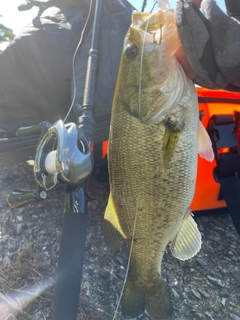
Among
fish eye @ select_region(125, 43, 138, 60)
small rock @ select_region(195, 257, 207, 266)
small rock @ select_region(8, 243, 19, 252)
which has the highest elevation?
fish eye @ select_region(125, 43, 138, 60)

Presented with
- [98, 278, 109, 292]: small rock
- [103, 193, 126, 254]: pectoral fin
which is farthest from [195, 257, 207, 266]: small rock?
[103, 193, 126, 254]: pectoral fin

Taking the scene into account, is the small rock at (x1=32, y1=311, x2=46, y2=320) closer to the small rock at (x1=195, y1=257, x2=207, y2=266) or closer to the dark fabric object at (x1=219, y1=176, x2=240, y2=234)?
the small rock at (x1=195, y1=257, x2=207, y2=266)

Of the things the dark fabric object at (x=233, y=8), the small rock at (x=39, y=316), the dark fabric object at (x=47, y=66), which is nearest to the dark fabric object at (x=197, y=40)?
the dark fabric object at (x=233, y=8)

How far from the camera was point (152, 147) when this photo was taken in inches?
55.7

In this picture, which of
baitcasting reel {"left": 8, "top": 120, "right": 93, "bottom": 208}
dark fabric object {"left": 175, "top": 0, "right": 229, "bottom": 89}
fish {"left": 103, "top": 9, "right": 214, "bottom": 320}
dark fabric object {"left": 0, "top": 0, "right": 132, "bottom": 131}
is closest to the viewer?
dark fabric object {"left": 175, "top": 0, "right": 229, "bottom": 89}

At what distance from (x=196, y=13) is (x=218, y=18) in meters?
0.09

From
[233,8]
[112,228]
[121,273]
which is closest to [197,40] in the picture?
[233,8]

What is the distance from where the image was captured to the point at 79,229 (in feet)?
5.61

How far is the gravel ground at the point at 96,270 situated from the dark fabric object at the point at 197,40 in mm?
1227

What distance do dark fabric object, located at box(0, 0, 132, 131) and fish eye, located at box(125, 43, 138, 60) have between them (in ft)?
3.26

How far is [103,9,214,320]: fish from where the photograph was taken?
4.46 feet

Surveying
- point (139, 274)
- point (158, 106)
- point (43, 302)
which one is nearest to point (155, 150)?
point (158, 106)

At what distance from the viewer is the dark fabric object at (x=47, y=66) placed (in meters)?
2.46

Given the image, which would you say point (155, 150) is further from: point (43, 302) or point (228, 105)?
point (43, 302)
